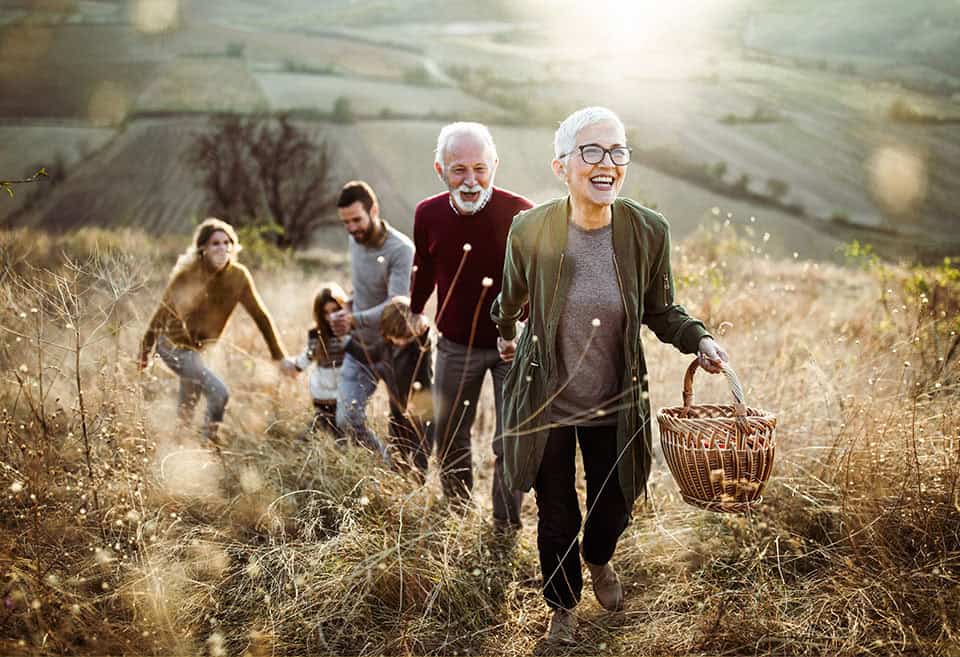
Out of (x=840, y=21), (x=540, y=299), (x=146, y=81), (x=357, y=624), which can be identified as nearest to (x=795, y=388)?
(x=540, y=299)

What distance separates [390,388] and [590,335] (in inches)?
83.7

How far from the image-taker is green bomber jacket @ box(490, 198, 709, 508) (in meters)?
2.83

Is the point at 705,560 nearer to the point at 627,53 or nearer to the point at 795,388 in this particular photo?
the point at 795,388

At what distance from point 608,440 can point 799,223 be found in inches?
1213

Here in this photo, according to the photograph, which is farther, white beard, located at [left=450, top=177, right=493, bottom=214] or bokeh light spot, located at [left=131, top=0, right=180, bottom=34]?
bokeh light spot, located at [left=131, top=0, right=180, bottom=34]

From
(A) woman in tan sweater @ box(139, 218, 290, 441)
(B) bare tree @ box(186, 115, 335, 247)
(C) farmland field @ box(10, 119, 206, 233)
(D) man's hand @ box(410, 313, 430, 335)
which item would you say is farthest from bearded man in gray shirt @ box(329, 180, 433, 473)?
(C) farmland field @ box(10, 119, 206, 233)

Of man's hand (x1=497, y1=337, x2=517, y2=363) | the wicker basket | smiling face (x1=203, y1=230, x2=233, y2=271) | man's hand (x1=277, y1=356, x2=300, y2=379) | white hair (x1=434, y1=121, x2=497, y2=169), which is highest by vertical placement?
white hair (x1=434, y1=121, x2=497, y2=169)

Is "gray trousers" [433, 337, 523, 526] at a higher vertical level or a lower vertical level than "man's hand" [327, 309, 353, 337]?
lower

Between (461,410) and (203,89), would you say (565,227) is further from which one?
(203,89)

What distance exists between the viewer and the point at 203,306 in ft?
17.1

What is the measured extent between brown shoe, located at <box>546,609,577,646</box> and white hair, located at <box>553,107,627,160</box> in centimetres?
195

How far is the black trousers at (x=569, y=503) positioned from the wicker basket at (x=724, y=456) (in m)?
0.32

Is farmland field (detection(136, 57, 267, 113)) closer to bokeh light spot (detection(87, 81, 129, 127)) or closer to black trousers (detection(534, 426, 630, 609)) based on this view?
bokeh light spot (detection(87, 81, 129, 127))

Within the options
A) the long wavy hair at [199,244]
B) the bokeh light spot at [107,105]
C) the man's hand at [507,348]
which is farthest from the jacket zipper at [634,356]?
the bokeh light spot at [107,105]
